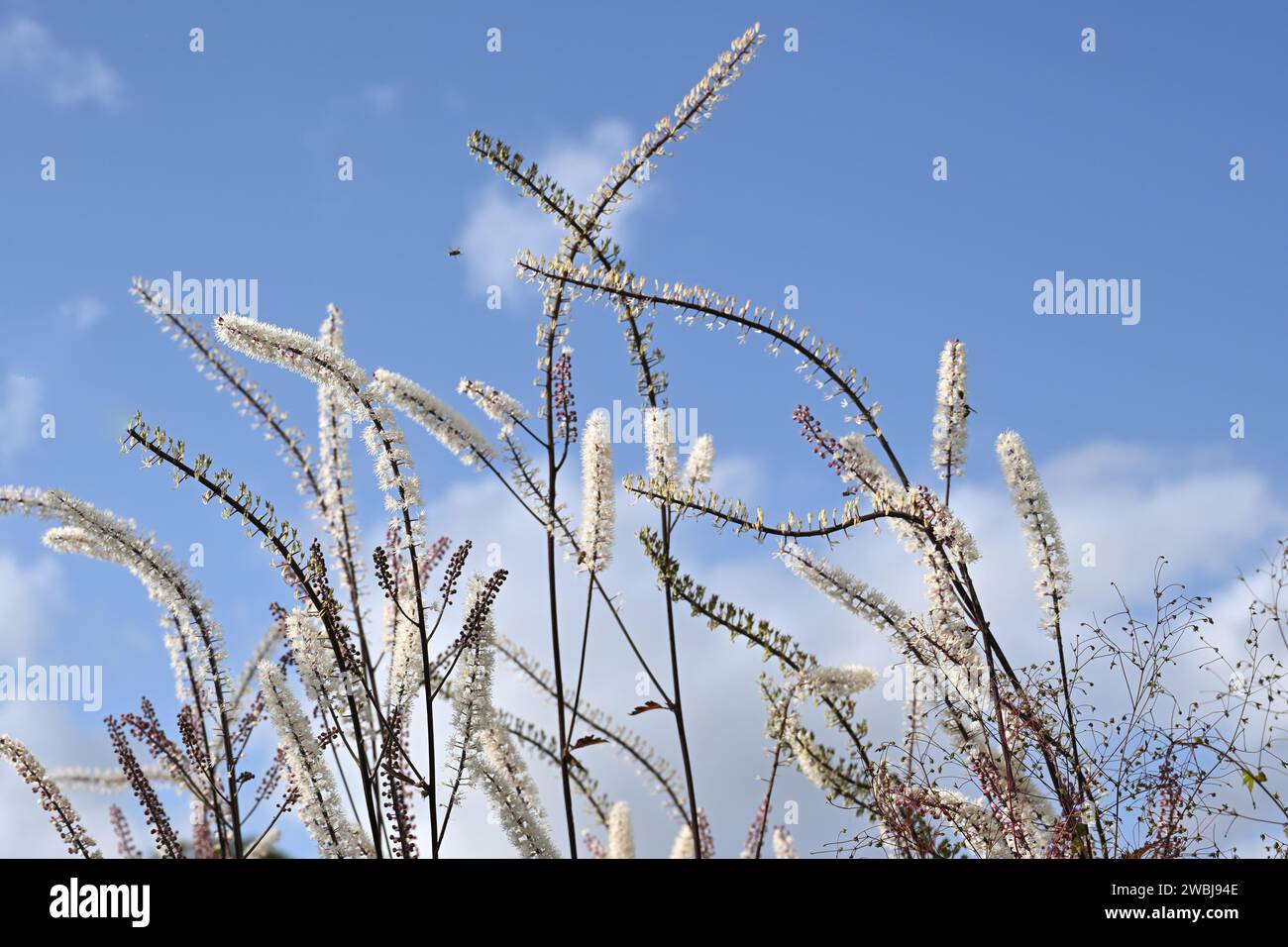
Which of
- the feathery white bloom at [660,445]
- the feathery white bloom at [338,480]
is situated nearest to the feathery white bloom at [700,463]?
the feathery white bloom at [660,445]

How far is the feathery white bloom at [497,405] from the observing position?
4227 mm

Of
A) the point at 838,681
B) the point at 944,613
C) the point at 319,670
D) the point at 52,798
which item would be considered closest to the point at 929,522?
the point at 944,613

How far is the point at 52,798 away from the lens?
146 inches

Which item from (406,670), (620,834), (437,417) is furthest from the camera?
(620,834)

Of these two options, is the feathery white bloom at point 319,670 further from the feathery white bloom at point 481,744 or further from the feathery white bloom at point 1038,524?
the feathery white bloom at point 1038,524

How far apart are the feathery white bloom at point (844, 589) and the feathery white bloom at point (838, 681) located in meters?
0.24

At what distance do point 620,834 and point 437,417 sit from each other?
88.3 inches

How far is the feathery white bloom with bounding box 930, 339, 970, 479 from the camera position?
4.32 meters

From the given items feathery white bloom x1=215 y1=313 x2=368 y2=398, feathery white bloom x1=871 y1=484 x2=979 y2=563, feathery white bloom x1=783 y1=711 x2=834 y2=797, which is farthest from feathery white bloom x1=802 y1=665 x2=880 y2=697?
feathery white bloom x1=215 y1=313 x2=368 y2=398

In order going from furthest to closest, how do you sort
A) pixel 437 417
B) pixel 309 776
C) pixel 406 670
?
pixel 437 417, pixel 406 670, pixel 309 776

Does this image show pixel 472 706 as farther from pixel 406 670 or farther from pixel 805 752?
pixel 805 752

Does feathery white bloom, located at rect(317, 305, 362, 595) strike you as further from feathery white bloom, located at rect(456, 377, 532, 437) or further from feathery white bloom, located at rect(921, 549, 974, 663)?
feathery white bloom, located at rect(921, 549, 974, 663)
